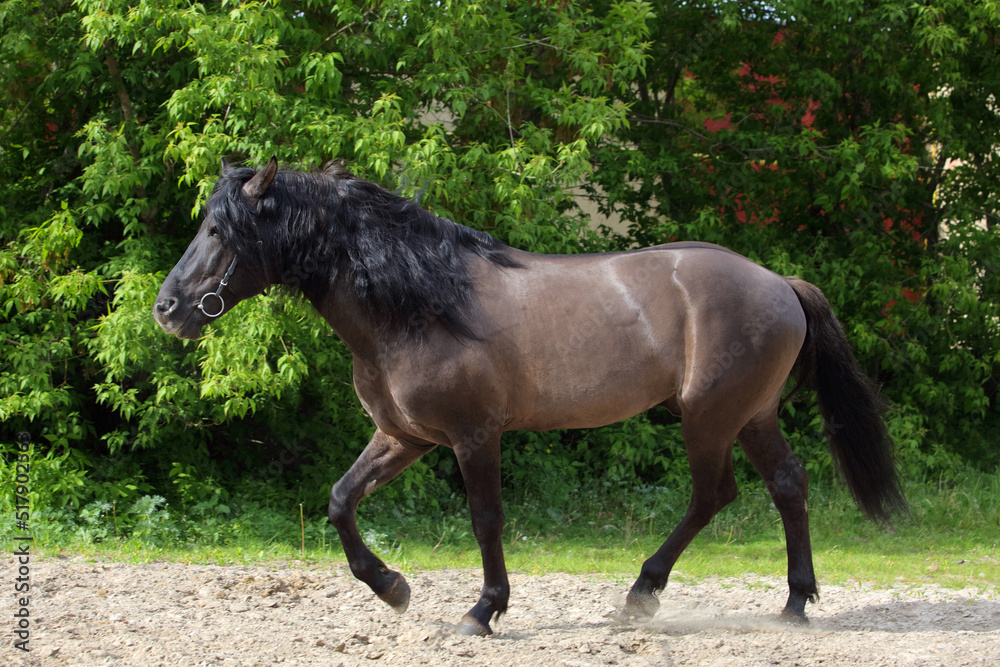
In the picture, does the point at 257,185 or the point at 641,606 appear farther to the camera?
the point at 641,606

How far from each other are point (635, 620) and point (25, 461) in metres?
4.88

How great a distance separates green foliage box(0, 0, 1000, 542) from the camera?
6102 millimetres

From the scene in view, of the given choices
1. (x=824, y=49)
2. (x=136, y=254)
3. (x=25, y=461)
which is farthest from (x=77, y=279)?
(x=824, y=49)

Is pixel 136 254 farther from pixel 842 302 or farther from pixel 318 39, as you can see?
pixel 842 302

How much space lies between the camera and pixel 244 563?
17.9ft

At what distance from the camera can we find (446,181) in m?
6.23

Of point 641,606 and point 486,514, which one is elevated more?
point 486,514

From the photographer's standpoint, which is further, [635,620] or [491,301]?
[635,620]

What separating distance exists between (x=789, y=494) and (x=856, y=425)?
1.89 feet

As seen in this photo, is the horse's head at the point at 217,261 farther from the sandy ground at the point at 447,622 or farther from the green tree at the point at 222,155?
the green tree at the point at 222,155

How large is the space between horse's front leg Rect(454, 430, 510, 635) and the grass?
167 centimetres

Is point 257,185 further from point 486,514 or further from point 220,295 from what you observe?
point 486,514

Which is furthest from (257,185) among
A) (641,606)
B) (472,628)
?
(641,606)

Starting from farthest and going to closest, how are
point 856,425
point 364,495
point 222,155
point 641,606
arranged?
1. point 222,155
2. point 856,425
3. point 641,606
4. point 364,495
